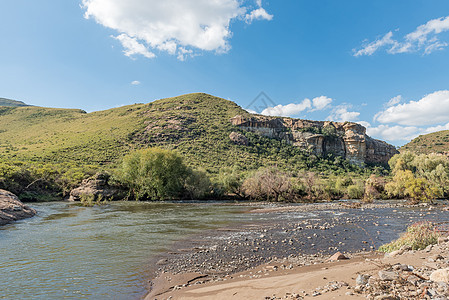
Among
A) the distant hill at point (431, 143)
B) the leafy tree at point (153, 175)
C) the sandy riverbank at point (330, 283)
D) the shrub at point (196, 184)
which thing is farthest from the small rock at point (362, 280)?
the distant hill at point (431, 143)

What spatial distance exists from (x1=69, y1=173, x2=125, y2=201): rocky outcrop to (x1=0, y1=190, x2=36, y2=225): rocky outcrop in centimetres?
1867

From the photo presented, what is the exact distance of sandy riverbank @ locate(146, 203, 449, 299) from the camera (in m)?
6.80

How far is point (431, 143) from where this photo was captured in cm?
12875

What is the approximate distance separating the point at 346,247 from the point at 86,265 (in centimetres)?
1317

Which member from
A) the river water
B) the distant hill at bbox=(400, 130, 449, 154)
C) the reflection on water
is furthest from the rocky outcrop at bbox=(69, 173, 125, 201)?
the distant hill at bbox=(400, 130, 449, 154)

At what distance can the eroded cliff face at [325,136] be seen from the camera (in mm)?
111000

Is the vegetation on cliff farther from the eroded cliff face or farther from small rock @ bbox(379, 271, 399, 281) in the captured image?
small rock @ bbox(379, 271, 399, 281)

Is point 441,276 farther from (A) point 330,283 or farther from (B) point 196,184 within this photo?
(B) point 196,184

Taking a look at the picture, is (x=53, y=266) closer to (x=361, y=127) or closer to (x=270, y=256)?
(x=270, y=256)

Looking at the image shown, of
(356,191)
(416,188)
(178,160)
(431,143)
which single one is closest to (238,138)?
(178,160)

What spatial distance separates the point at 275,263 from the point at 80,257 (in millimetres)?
9672

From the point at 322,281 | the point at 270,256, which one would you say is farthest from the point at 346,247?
the point at 322,281

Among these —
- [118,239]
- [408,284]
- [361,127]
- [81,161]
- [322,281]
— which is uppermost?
[361,127]

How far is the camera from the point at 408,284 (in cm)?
520
